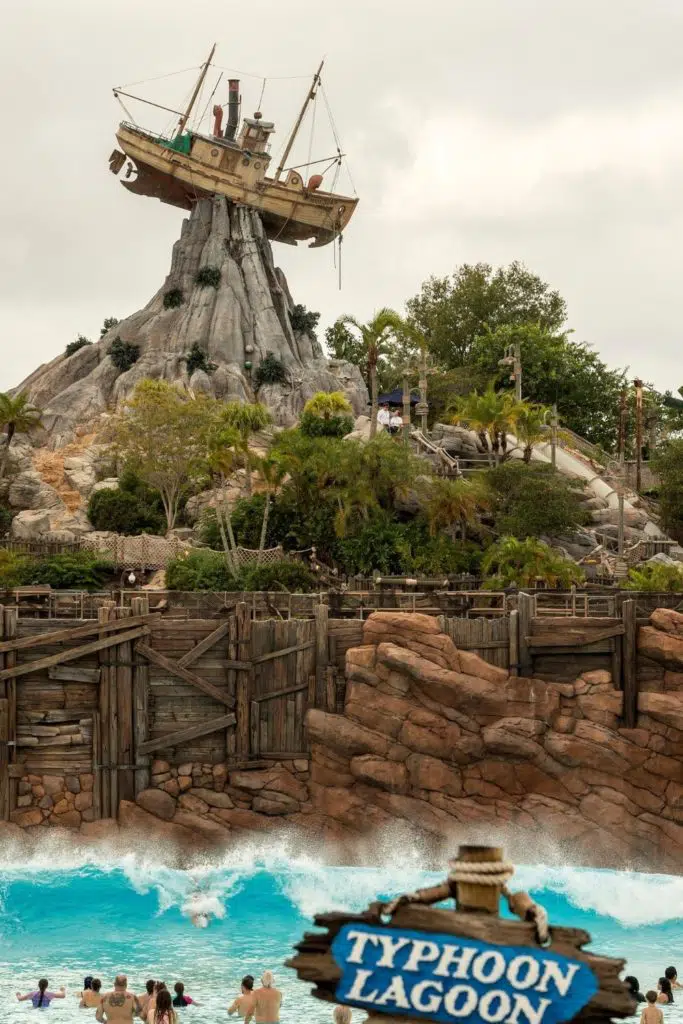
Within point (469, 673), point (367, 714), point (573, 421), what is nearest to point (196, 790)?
point (367, 714)

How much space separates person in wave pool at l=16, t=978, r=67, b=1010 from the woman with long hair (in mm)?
3006

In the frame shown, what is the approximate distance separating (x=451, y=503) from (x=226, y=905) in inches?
1064

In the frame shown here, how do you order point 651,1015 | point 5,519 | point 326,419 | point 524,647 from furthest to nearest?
point 5,519 < point 326,419 < point 524,647 < point 651,1015

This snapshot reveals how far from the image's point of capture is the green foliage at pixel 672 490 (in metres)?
55.3

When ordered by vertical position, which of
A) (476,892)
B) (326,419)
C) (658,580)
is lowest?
(476,892)

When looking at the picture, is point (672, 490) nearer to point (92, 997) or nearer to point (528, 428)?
point (528, 428)

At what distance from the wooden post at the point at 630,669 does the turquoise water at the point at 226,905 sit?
281 cm

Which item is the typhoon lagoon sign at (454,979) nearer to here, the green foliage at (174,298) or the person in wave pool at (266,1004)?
the person in wave pool at (266,1004)

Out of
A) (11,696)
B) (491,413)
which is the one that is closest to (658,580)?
(491,413)

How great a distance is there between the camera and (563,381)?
8038 centimetres

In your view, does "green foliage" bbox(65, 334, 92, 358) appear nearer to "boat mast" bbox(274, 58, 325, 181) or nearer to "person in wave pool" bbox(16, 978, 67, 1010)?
"boat mast" bbox(274, 58, 325, 181)

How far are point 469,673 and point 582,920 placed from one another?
4.63m

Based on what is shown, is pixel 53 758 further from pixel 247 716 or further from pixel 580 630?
pixel 580 630

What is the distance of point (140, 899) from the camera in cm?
2200
